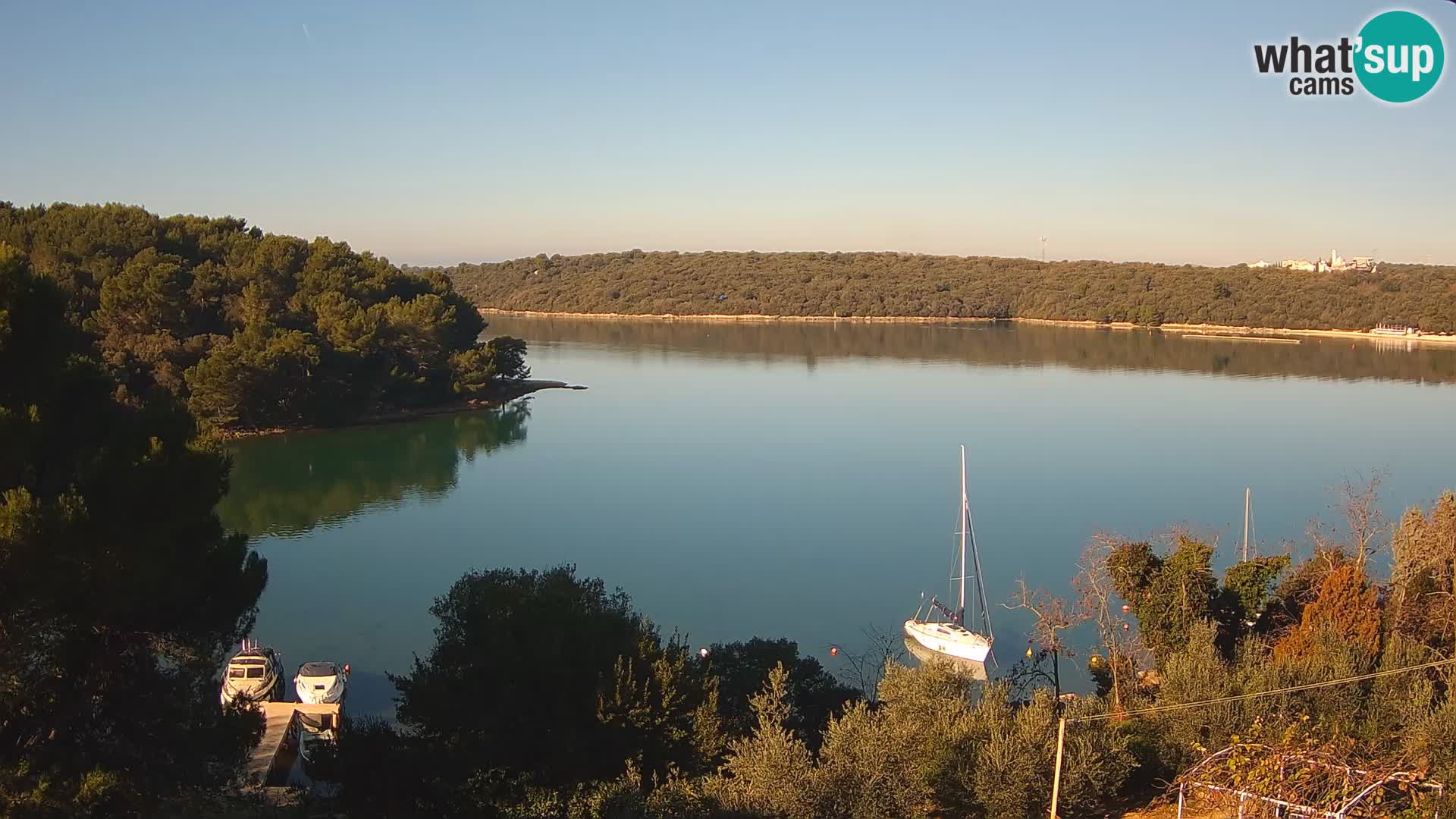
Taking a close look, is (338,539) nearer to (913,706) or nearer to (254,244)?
(913,706)

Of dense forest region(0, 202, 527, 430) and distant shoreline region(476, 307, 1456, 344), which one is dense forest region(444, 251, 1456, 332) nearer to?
distant shoreline region(476, 307, 1456, 344)

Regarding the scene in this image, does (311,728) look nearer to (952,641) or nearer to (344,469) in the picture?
(952,641)

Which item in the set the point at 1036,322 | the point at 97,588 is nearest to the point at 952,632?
the point at 97,588

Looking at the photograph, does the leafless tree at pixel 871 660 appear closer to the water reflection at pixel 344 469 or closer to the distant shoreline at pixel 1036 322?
the water reflection at pixel 344 469

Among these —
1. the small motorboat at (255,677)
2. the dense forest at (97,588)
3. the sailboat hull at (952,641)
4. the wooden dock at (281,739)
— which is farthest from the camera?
the sailboat hull at (952,641)

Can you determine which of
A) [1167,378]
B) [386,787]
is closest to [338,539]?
[386,787]

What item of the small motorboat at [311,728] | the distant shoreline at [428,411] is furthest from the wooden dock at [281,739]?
the distant shoreline at [428,411]
